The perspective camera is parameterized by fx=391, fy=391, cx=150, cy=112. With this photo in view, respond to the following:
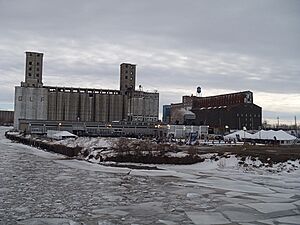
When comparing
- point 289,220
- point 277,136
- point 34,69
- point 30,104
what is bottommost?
point 289,220

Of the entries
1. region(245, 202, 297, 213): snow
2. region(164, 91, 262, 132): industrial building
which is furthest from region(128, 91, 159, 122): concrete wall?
region(245, 202, 297, 213): snow

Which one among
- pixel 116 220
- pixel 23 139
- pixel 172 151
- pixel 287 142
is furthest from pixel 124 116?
pixel 116 220

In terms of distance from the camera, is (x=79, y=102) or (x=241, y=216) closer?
(x=241, y=216)

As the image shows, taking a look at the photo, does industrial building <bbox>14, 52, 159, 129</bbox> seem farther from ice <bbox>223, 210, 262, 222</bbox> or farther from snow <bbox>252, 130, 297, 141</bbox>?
ice <bbox>223, 210, 262, 222</bbox>

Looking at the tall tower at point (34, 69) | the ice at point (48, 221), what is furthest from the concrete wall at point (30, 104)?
the ice at point (48, 221)

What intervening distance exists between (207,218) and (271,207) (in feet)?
11.1

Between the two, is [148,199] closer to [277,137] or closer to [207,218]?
[207,218]

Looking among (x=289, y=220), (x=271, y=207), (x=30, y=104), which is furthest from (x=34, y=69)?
(x=289, y=220)

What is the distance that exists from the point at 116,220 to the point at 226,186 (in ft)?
32.5

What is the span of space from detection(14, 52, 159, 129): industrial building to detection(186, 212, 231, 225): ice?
134015 millimetres

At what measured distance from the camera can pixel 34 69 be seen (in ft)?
514

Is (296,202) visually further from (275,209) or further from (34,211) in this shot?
(34,211)

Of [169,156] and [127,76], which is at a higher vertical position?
[127,76]

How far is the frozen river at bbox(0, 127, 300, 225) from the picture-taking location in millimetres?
12359
